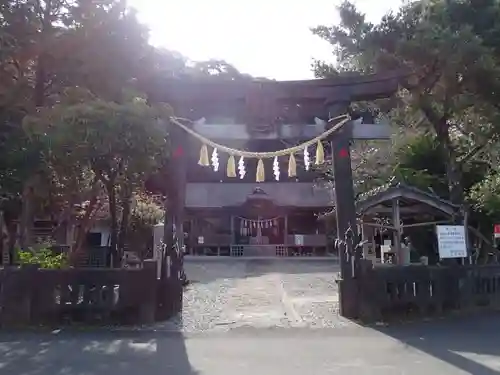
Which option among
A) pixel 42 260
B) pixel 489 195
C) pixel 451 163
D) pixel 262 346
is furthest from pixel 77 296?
pixel 489 195

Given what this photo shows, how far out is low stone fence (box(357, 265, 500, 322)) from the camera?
984 centimetres

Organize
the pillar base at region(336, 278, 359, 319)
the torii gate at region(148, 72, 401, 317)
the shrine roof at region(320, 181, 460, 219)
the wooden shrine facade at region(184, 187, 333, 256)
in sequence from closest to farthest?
the pillar base at region(336, 278, 359, 319)
the torii gate at region(148, 72, 401, 317)
the shrine roof at region(320, 181, 460, 219)
the wooden shrine facade at region(184, 187, 333, 256)

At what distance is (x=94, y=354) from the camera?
7.24m

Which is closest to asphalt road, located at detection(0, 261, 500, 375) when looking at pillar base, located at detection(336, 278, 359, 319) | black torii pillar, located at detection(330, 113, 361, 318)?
pillar base, located at detection(336, 278, 359, 319)

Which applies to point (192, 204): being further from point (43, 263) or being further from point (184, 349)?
point (184, 349)

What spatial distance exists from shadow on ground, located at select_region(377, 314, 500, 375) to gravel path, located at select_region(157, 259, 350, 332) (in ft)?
4.34

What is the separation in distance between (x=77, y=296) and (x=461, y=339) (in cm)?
650

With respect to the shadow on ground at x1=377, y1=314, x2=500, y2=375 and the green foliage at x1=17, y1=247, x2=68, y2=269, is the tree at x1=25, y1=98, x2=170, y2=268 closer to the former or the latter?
the green foliage at x1=17, y1=247, x2=68, y2=269

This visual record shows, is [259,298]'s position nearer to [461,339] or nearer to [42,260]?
[42,260]

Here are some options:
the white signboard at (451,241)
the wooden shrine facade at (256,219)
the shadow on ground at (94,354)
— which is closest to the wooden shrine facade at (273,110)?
the white signboard at (451,241)

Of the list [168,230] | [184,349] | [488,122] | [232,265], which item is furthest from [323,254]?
[184,349]

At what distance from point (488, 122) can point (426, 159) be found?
6.54m

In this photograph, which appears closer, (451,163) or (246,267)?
(451,163)

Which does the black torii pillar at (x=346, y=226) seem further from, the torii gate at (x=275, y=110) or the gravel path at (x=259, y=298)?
the gravel path at (x=259, y=298)
